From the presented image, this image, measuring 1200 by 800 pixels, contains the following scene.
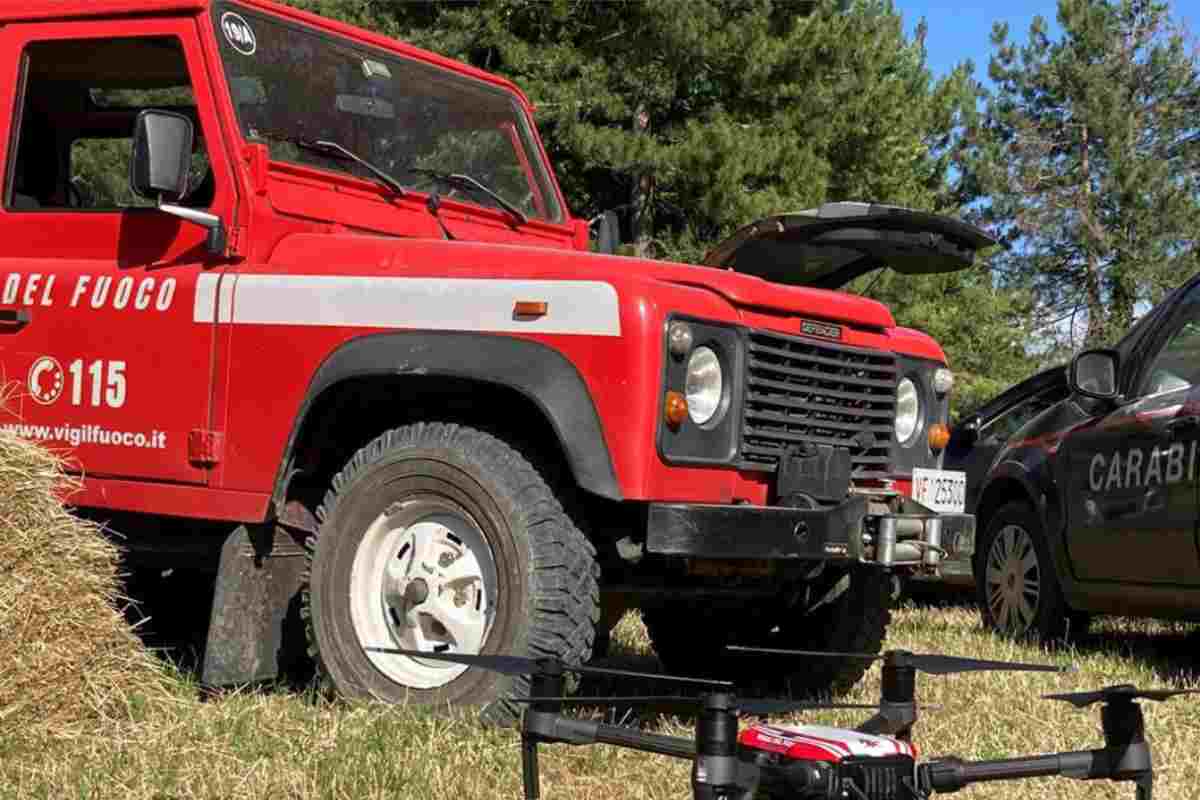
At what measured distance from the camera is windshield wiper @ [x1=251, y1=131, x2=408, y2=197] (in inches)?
228

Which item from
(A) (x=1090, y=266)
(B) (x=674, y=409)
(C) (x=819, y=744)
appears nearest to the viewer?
(C) (x=819, y=744)

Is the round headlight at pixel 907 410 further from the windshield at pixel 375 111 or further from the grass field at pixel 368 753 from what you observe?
the windshield at pixel 375 111

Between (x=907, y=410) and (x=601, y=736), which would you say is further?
(x=907, y=410)

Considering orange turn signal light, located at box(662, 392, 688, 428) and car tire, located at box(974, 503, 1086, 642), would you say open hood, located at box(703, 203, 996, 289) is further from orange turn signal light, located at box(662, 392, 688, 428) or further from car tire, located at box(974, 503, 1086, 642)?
car tire, located at box(974, 503, 1086, 642)

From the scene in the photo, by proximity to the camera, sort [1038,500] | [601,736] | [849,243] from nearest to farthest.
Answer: [601,736]
[849,243]
[1038,500]

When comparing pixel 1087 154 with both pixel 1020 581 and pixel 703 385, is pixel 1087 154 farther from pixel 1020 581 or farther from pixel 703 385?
pixel 703 385

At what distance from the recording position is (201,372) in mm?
5488

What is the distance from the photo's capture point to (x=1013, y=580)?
8.38m

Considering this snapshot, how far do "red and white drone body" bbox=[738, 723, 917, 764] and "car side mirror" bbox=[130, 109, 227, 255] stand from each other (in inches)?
118

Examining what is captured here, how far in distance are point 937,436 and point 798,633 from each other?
94 cm

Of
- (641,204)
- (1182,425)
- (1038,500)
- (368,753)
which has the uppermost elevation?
(641,204)

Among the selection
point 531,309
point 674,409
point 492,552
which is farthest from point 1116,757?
point 531,309

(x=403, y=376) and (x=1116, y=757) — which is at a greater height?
(x=403, y=376)

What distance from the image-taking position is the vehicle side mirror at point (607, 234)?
6996 mm
